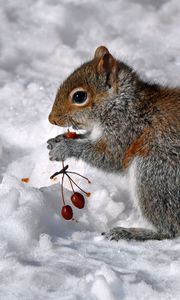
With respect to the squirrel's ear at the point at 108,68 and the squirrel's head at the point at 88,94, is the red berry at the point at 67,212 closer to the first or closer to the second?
the squirrel's head at the point at 88,94

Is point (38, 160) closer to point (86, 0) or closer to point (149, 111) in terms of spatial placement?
point (149, 111)

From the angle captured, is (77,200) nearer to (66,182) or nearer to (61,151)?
(61,151)

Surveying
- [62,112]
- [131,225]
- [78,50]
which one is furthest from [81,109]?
[78,50]

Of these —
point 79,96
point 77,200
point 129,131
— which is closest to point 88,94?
point 79,96

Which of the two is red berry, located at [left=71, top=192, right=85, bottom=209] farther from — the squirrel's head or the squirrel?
the squirrel's head

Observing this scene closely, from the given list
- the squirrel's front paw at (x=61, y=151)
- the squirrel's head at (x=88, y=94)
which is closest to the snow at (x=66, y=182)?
the squirrel's front paw at (x=61, y=151)

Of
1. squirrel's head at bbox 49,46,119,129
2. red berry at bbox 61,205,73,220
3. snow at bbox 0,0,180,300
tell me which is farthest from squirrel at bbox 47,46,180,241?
red berry at bbox 61,205,73,220

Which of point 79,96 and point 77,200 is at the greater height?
point 79,96

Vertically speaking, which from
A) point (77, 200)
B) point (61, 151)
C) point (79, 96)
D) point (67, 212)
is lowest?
point (67, 212)
